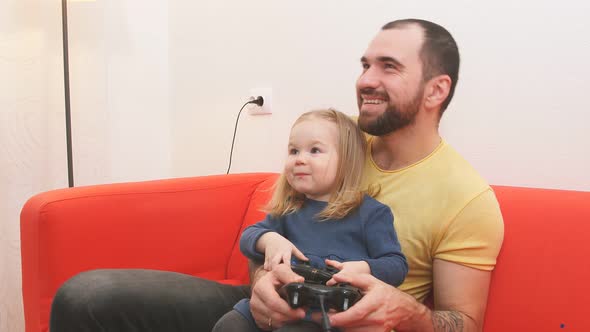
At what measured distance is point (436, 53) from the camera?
110cm

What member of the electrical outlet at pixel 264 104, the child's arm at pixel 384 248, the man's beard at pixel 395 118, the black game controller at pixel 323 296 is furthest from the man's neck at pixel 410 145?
the electrical outlet at pixel 264 104

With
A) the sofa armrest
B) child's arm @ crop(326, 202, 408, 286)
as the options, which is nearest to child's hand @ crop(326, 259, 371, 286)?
child's arm @ crop(326, 202, 408, 286)

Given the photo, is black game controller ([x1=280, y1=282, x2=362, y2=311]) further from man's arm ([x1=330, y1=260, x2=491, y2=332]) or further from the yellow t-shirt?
the yellow t-shirt

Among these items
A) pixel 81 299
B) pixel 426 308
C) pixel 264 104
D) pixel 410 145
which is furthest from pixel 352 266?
pixel 264 104

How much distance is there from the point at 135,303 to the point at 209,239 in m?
0.46

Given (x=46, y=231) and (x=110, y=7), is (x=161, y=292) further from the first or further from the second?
(x=110, y=7)

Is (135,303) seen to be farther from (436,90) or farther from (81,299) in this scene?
(436,90)

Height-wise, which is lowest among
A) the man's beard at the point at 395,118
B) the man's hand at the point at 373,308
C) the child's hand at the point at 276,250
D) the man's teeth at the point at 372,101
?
the man's hand at the point at 373,308

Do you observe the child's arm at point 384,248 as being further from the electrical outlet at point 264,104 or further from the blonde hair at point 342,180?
the electrical outlet at point 264,104

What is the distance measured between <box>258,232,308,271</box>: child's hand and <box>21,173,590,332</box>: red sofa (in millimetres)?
395

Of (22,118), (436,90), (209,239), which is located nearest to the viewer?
(436,90)

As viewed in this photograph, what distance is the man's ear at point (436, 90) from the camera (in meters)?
1.10

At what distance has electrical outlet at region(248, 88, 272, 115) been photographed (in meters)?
1.83

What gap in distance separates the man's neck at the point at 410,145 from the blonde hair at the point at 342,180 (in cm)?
7
